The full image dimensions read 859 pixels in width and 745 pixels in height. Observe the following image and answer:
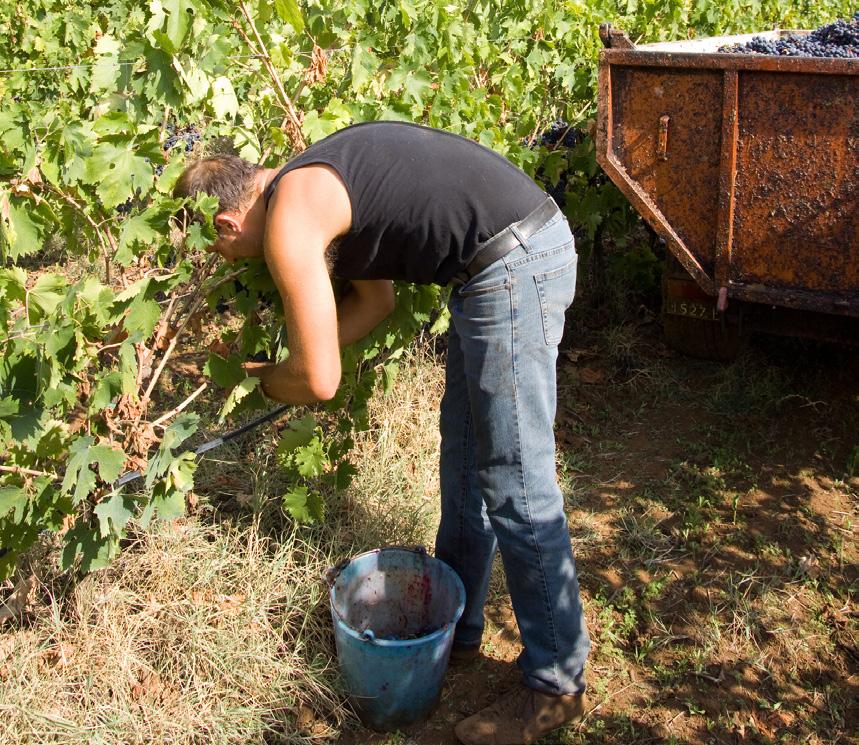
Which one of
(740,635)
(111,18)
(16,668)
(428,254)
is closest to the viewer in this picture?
(428,254)

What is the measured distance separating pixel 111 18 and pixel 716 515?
394cm

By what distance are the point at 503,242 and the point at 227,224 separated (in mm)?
715

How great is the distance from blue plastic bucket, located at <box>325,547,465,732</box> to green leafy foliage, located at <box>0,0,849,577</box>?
33cm

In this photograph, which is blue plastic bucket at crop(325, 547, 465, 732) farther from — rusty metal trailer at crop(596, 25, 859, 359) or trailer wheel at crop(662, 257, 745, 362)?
trailer wheel at crop(662, 257, 745, 362)

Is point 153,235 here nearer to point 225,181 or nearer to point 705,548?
point 225,181

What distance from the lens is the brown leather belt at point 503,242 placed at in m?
2.50

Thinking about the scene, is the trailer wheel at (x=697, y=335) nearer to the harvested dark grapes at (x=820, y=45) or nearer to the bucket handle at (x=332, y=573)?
the harvested dark grapes at (x=820, y=45)

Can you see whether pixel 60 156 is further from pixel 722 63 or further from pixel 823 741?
pixel 823 741

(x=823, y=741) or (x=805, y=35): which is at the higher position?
(x=805, y=35)

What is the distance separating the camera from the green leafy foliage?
2.49m

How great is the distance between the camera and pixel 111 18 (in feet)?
16.8

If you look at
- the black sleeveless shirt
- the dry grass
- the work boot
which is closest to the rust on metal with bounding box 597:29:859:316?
the black sleeveless shirt

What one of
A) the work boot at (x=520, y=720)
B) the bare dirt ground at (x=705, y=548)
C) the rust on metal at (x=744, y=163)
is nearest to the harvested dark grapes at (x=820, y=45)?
the rust on metal at (x=744, y=163)

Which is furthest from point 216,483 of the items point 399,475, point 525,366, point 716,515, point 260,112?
point 716,515
